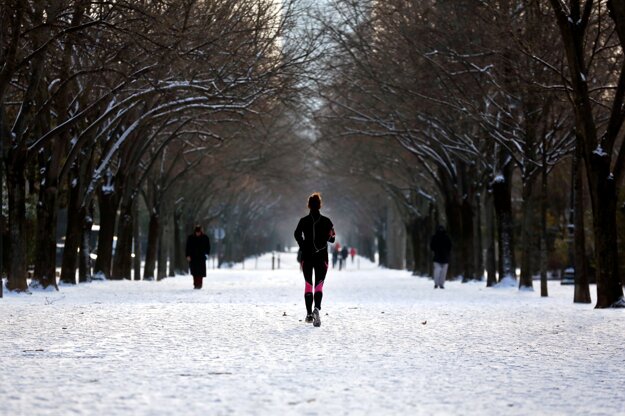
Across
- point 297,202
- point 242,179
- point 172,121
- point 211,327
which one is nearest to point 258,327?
point 211,327

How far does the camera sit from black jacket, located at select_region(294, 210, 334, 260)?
15.8 metres

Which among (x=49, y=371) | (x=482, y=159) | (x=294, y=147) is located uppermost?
(x=294, y=147)

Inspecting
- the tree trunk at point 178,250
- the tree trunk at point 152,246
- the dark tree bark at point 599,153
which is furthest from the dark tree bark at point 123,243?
the dark tree bark at point 599,153

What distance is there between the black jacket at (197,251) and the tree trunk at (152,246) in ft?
41.1


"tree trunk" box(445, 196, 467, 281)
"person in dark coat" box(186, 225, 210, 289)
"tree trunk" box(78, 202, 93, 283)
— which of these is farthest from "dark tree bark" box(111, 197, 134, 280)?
"tree trunk" box(445, 196, 467, 281)

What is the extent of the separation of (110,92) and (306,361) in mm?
15302

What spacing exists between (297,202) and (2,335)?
104 metres

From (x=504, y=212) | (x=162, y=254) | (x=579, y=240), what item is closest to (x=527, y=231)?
(x=504, y=212)

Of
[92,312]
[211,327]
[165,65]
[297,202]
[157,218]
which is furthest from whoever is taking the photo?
[297,202]

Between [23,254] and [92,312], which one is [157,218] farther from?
[92,312]

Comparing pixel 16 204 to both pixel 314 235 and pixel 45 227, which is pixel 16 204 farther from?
pixel 314 235

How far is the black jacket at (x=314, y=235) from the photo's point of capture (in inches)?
623

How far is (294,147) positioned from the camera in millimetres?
60406

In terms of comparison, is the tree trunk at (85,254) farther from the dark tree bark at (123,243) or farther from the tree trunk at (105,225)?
the dark tree bark at (123,243)
